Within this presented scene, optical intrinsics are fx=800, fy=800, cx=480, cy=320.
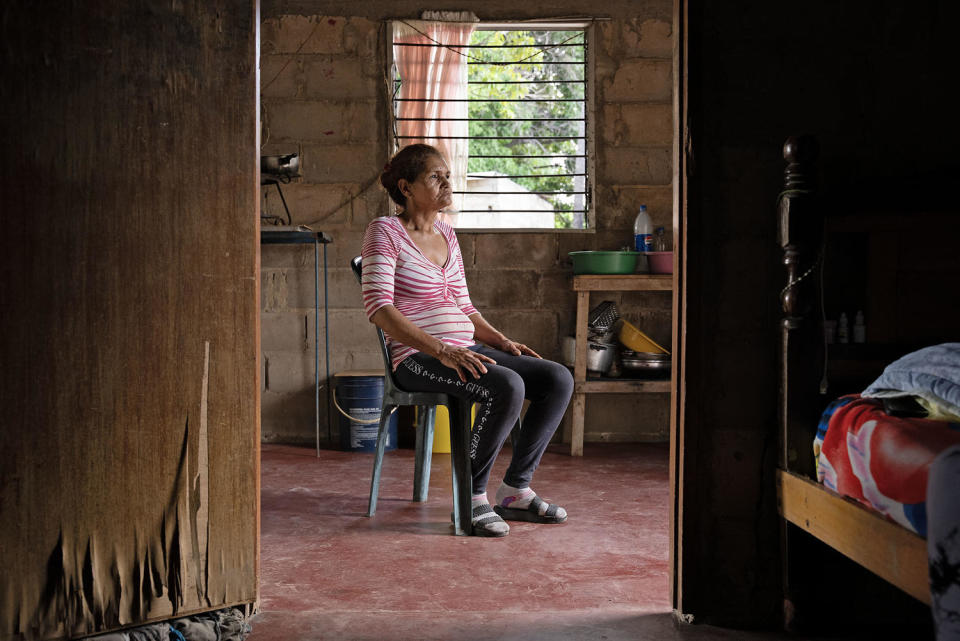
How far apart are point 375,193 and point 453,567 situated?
275cm

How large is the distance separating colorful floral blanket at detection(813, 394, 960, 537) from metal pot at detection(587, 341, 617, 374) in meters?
2.56

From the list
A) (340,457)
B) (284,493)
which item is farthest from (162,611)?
(340,457)

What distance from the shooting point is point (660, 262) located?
4.28 metres

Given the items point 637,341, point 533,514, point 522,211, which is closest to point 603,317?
point 637,341

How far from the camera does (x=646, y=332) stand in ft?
15.0

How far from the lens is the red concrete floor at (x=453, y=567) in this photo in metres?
1.79

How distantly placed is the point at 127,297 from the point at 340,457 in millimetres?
2588

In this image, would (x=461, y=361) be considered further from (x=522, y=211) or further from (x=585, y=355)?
(x=522, y=211)

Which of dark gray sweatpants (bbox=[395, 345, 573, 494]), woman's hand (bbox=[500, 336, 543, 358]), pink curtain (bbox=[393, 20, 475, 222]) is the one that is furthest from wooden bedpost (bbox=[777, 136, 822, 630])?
pink curtain (bbox=[393, 20, 475, 222])

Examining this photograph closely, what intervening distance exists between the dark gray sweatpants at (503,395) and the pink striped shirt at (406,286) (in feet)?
0.31

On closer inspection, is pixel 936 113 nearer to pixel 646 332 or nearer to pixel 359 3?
pixel 646 332

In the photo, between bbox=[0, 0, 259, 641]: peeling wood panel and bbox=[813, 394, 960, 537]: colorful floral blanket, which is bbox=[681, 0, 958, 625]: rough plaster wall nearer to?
bbox=[813, 394, 960, 537]: colorful floral blanket

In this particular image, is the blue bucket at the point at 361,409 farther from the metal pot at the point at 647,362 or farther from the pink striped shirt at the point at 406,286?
the pink striped shirt at the point at 406,286

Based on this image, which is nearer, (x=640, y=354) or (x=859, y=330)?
(x=859, y=330)
